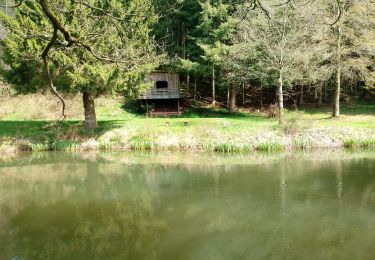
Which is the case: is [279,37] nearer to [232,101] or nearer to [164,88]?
[232,101]

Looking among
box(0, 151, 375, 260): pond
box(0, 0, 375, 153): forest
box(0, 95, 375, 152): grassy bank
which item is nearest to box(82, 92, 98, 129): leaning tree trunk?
box(0, 0, 375, 153): forest

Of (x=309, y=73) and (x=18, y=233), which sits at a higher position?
(x=309, y=73)

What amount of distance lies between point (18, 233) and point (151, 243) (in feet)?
12.1

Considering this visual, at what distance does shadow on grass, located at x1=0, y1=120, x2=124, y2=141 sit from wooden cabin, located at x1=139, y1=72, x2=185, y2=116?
25.6ft

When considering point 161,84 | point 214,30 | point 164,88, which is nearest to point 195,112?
point 164,88

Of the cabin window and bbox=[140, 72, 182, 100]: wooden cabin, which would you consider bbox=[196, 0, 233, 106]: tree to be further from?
the cabin window

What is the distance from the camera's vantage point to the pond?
31.8ft

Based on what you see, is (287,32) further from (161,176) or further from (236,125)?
(161,176)

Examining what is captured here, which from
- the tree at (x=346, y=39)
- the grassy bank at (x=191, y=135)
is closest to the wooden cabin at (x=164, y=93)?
the grassy bank at (x=191, y=135)

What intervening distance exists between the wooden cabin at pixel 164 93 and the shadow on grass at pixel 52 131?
7.80 m

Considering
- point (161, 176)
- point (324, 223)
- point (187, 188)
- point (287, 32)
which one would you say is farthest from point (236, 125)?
point (324, 223)

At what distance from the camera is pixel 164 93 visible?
3400 centimetres

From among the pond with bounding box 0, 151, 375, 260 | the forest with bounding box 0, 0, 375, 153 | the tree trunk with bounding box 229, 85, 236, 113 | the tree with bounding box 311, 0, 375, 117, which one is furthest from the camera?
the tree trunk with bounding box 229, 85, 236, 113

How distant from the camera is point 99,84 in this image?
22422 millimetres
